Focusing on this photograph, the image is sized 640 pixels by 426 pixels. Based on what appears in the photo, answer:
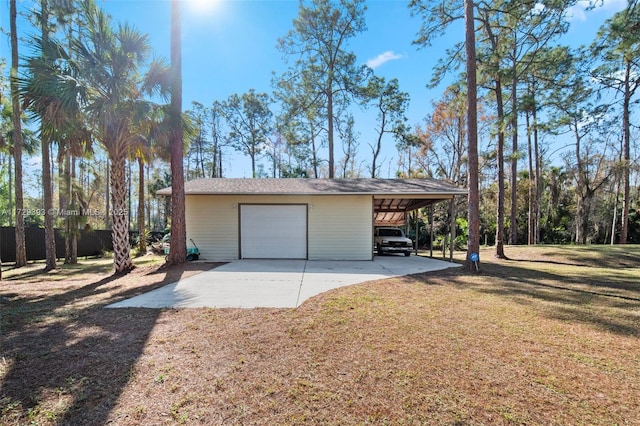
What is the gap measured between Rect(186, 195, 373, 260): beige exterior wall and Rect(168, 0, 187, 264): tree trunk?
83.5 inches

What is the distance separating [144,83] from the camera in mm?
8195

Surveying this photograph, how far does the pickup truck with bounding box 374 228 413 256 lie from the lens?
43.7 feet

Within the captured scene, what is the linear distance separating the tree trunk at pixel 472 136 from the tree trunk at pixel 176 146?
8.67 m

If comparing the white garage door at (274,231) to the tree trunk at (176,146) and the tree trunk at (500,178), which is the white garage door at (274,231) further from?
the tree trunk at (500,178)

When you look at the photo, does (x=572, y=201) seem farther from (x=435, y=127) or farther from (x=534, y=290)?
(x=534, y=290)

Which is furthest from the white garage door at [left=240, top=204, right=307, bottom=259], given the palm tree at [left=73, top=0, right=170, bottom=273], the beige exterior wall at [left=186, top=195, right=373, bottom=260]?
the palm tree at [left=73, top=0, right=170, bottom=273]

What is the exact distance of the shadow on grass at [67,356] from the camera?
228cm

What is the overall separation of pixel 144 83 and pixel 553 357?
10.6m

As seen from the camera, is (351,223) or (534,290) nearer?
(534,290)

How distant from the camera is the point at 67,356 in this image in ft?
10.1

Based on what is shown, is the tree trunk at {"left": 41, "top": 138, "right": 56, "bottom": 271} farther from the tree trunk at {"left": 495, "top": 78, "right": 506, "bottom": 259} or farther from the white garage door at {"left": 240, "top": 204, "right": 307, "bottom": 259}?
the tree trunk at {"left": 495, "top": 78, "right": 506, "bottom": 259}

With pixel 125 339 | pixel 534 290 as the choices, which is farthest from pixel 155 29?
pixel 534 290

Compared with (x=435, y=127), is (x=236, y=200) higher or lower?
lower

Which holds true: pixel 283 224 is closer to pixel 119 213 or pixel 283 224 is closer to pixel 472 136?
pixel 119 213
